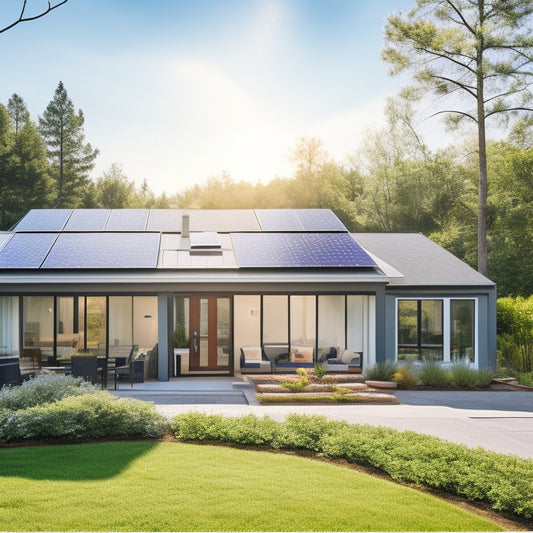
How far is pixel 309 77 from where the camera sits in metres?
28.3

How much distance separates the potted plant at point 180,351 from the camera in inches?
690

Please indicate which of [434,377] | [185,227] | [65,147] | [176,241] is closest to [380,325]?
[434,377]

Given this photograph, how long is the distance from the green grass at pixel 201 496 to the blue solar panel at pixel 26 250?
892cm

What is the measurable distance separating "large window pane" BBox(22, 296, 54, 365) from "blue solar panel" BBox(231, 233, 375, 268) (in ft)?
18.1

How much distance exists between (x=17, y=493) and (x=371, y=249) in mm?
15300

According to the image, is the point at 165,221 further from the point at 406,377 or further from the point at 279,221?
the point at 406,377

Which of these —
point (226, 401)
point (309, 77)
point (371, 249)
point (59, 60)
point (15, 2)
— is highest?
point (309, 77)

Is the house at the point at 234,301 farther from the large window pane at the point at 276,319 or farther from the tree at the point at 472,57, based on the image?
the tree at the point at 472,57

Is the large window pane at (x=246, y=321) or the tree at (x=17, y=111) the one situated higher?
the tree at (x=17, y=111)

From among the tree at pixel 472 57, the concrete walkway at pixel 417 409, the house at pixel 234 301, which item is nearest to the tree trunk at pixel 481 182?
the tree at pixel 472 57

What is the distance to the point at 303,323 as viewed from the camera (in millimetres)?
18484

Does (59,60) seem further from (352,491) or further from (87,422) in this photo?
(352,491)

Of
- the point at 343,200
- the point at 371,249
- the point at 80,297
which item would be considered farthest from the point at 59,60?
the point at 343,200

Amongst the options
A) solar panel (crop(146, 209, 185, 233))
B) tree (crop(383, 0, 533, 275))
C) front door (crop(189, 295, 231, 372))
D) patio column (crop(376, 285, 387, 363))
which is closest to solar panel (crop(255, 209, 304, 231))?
solar panel (crop(146, 209, 185, 233))
